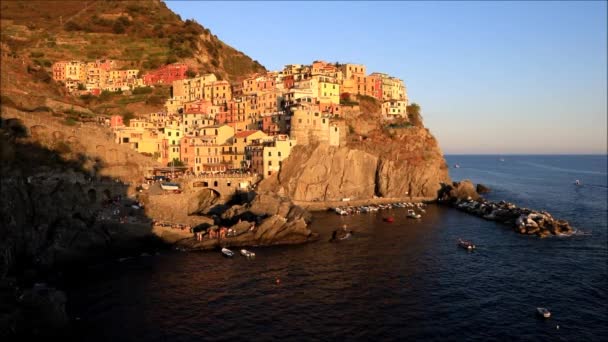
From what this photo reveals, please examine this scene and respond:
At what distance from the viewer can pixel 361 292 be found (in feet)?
137

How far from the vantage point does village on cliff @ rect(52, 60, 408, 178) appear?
85.8 m

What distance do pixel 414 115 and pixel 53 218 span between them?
90158 millimetres

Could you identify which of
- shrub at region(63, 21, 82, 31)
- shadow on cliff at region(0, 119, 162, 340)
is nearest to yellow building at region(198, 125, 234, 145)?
shadow on cliff at region(0, 119, 162, 340)

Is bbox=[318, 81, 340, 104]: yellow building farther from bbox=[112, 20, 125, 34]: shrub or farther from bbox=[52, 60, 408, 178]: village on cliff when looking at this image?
bbox=[112, 20, 125, 34]: shrub

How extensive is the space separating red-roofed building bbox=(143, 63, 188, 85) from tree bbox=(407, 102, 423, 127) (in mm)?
60118

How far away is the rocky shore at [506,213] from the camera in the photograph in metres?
67.0

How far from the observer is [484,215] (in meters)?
79.5

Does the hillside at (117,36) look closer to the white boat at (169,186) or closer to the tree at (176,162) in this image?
the tree at (176,162)

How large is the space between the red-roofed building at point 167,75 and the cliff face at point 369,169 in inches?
2054

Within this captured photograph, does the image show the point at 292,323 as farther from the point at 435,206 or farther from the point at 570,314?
the point at 435,206

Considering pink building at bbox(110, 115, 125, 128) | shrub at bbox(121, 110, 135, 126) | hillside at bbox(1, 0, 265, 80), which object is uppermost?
hillside at bbox(1, 0, 265, 80)

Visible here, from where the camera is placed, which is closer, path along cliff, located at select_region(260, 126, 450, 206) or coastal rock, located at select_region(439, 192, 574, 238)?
coastal rock, located at select_region(439, 192, 574, 238)

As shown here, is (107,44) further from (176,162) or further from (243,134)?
(243,134)

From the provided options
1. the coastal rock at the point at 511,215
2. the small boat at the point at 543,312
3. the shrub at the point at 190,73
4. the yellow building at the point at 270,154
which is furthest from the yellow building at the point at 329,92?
the small boat at the point at 543,312
